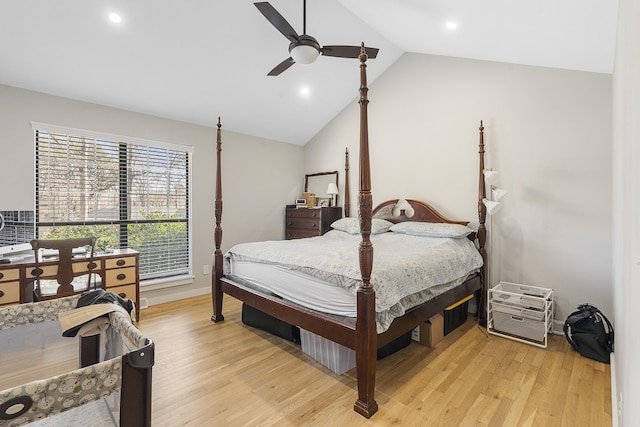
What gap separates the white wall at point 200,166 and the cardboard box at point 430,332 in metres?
2.86

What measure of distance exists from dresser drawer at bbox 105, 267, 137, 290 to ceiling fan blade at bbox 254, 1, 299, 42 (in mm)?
2716

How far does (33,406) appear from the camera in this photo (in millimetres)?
881

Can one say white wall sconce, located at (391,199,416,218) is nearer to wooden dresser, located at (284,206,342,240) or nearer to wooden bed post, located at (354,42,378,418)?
wooden dresser, located at (284,206,342,240)

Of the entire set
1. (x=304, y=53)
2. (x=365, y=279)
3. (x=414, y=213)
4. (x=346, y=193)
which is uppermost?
(x=304, y=53)

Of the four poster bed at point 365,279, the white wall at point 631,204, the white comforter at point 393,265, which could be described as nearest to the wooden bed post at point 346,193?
the four poster bed at point 365,279

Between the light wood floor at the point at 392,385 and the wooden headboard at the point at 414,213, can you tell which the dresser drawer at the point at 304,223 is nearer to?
the wooden headboard at the point at 414,213

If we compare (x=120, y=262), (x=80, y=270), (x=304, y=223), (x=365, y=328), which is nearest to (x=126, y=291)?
(x=120, y=262)

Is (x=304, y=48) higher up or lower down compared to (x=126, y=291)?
higher up

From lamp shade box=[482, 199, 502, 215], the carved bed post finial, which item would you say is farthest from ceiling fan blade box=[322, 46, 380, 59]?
lamp shade box=[482, 199, 502, 215]

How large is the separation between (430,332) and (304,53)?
254 cm

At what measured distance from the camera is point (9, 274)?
2.54 metres

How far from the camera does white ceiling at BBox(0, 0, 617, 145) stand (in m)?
2.30

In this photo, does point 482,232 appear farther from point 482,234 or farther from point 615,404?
point 615,404

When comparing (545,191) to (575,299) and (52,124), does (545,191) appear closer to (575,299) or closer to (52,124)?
(575,299)
